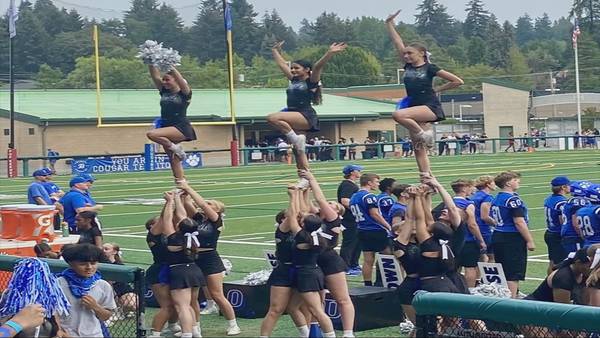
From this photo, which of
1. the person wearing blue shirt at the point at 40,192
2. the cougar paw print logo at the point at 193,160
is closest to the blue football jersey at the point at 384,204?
the person wearing blue shirt at the point at 40,192

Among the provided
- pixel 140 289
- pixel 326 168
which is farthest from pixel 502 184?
pixel 326 168

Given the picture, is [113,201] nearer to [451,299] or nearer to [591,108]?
[451,299]

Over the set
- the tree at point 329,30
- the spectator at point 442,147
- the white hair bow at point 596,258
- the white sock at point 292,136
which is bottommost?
the white hair bow at point 596,258

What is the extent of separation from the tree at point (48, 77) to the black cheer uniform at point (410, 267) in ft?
170

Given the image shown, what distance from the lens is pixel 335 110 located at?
60344 mm

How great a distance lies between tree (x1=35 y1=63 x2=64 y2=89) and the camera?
62059mm

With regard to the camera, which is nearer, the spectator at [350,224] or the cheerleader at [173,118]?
the cheerleader at [173,118]

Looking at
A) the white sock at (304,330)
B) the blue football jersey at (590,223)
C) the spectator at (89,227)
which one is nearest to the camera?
the white sock at (304,330)

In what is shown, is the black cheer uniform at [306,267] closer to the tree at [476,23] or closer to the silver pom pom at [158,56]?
the silver pom pom at [158,56]

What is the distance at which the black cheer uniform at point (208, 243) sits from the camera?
10.8 meters

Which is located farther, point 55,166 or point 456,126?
point 456,126

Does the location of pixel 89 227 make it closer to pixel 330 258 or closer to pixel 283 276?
pixel 283 276

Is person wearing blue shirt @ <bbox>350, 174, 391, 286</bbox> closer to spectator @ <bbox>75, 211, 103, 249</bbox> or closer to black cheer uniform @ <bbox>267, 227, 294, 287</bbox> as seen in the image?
spectator @ <bbox>75, 211, 103, 249</bbox>

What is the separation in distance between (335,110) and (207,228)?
49709mm
